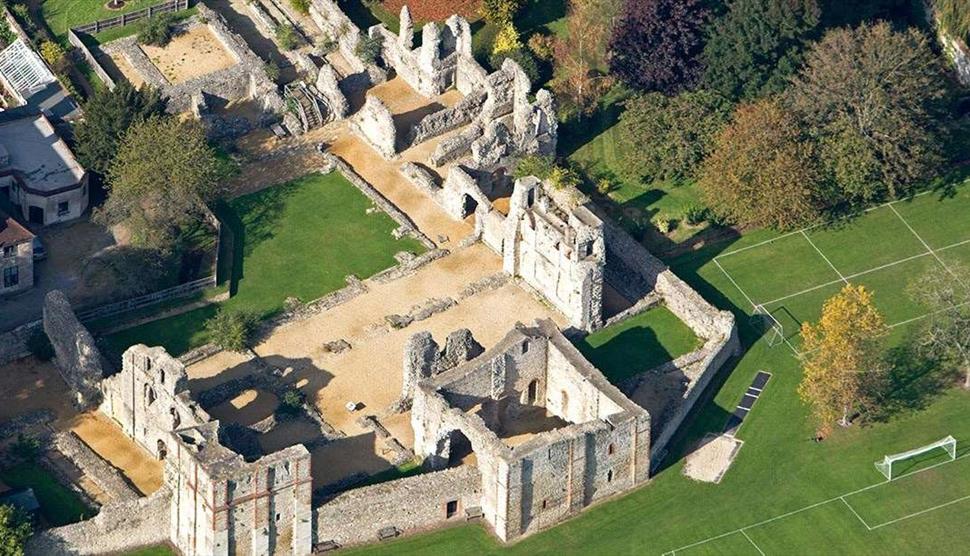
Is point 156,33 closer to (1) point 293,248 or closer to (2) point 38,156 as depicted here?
(2) point 38,156

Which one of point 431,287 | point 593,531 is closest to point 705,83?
point 431,287

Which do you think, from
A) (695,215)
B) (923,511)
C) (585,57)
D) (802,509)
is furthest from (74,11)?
(923,511)

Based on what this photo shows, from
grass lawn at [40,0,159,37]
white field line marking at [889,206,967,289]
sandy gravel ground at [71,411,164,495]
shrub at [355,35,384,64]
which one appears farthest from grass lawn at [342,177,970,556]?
grass lawn at [40,0,159,37]

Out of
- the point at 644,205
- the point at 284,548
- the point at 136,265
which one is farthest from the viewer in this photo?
the point at 644,205

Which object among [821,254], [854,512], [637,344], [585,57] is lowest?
[854,512]

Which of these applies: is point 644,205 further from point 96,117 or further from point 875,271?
point 96,117

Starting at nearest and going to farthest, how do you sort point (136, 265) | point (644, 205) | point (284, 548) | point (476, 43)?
point (284, 548) < point (136, 265) < point (644, 205) < point (476, 43)

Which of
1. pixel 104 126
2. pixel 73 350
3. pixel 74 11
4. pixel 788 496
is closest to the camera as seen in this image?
pixel 788 496

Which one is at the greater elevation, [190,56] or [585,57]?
[585,57]
